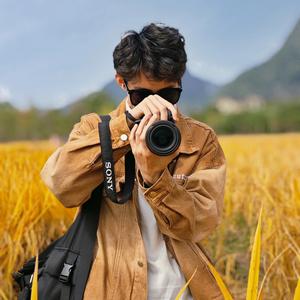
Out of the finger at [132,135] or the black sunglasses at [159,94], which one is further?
the black sunglasses at [159,94]

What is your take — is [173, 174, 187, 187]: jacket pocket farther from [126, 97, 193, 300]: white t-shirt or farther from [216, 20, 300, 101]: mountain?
[216, 20, 300, 101]: mountain

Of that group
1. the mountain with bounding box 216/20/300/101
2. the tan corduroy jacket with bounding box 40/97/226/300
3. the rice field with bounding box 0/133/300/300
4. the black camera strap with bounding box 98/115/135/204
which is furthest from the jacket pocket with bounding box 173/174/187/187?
the mountain with bounding box 216/20/300/101

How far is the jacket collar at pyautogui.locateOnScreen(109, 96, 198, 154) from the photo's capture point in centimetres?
111

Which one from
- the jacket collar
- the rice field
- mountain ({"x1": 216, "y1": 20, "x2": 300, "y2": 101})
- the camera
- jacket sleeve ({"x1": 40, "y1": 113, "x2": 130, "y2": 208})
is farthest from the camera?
mountain ({"x1": 216, "y1": 20, "x2": 300, "y2": 101})

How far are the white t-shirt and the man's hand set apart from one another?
0.47 ft

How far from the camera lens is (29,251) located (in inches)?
79.0

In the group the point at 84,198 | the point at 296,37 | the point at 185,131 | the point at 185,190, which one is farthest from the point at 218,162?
the point at 296,37

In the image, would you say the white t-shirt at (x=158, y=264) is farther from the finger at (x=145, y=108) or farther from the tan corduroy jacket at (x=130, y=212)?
the finger at (x=145, y=108)

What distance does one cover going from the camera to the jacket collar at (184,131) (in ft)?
3.63

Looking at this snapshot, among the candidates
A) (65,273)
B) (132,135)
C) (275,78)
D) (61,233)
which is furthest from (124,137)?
(275,78)

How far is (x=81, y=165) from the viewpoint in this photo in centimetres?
100

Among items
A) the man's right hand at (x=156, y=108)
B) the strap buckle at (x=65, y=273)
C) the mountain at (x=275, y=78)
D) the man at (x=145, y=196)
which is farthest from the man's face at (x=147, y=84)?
the mountain at (x=275, y=78)

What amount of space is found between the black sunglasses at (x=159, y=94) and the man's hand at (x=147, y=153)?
0.43 feet

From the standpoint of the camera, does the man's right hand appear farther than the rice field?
No
